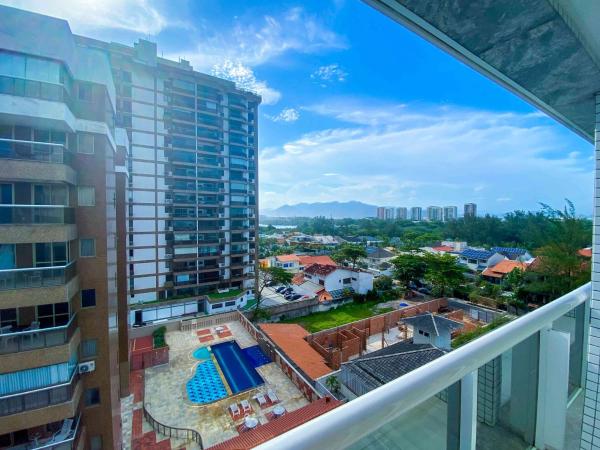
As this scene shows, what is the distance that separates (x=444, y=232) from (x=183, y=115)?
30.0 m

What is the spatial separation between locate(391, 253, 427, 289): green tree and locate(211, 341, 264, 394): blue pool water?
9.54 metres

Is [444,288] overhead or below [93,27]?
below

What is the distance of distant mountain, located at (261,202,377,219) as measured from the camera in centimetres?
10981

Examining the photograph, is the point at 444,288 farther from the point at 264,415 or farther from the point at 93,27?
the point at 93,27

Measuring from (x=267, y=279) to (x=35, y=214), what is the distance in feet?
39.1

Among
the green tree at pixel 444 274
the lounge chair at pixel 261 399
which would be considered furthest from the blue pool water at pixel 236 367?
the green tree at pixel 444 274

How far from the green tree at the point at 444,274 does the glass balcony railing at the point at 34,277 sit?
1373 cm

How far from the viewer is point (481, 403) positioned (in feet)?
2.11

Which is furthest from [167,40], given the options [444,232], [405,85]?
[444,232]

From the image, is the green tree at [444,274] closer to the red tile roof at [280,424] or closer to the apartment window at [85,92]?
the red tile roof at [280,424]

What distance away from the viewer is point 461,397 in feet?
1.94

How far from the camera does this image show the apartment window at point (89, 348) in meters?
3.47

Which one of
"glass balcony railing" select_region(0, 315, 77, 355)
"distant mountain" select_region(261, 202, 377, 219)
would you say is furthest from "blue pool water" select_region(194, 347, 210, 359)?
"distant mountain" select_region(261, 202, 377, 219)

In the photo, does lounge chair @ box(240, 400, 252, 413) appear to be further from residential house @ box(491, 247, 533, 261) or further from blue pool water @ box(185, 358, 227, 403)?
residential house @ box(491, 247, 533, 261)
